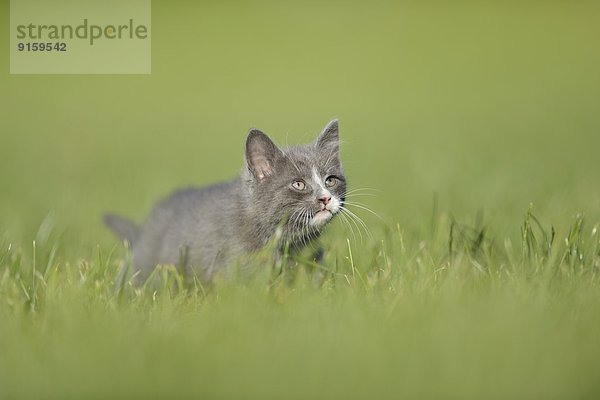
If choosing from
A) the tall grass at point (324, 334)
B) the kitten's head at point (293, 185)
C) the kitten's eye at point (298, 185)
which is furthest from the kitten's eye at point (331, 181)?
the tall grass at point (324, 334)

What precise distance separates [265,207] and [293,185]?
22 cm

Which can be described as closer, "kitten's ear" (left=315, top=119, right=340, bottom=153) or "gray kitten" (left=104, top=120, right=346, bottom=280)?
"gray kitten" (left=104, top=120, right=346, bottom=280)

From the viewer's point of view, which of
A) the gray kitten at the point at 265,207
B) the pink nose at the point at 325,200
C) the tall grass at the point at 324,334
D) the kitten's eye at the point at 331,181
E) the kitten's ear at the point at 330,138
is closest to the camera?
the tall grass at the point at 324,334

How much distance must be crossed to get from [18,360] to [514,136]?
8.33 meters

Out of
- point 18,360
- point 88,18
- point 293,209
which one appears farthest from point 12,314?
point 88,18

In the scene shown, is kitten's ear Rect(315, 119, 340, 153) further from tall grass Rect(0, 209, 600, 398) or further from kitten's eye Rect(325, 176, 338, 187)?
tall grass Rect(0, 209, 600, 398)

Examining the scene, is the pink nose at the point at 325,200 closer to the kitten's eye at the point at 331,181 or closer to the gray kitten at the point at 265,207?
the gray kitten at the point at 265,207

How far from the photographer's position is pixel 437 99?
13.4 metres

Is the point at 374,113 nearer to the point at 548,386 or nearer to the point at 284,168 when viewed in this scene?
the point at 284,168

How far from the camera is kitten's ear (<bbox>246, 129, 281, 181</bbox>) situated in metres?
4.53

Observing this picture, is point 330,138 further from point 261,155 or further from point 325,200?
point 325,200

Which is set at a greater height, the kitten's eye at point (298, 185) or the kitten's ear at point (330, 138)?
the kitten's ear at point (330, 138)

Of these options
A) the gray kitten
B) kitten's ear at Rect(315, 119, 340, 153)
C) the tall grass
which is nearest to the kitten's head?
the gray kitten

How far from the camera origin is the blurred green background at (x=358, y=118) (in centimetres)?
702
